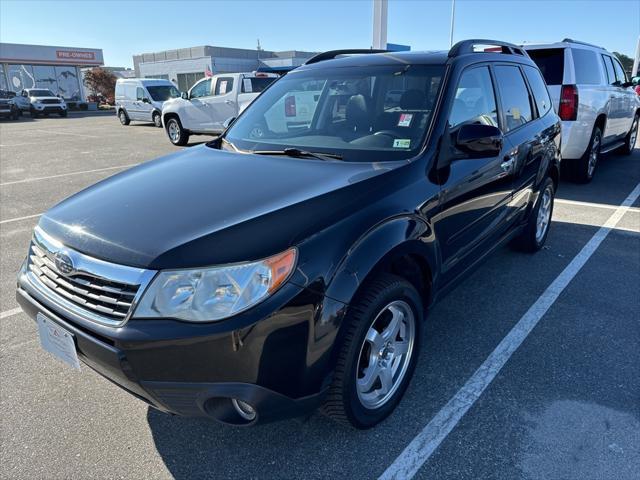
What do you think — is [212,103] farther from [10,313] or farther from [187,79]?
[187,79]

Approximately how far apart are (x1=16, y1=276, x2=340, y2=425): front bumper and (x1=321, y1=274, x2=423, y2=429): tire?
206 mm

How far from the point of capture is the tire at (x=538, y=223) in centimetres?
452

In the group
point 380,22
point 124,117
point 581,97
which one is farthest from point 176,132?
point 581,97

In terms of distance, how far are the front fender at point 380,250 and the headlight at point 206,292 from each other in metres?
0.30

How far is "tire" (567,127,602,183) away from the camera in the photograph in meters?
7.47

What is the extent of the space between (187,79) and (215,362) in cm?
5093

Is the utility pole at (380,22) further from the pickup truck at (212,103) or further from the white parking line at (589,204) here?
the white parking line at (589,204)

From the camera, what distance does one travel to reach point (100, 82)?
1832 inches

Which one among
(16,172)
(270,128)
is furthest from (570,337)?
(16,172)

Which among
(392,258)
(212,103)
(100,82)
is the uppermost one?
(100,82)

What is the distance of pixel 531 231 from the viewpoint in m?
4.59

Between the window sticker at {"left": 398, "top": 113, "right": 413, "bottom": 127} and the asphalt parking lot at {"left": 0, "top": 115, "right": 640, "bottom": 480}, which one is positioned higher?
the window sticker at {"left": 398, "top": 113, "right": 413, "bottom": 127}

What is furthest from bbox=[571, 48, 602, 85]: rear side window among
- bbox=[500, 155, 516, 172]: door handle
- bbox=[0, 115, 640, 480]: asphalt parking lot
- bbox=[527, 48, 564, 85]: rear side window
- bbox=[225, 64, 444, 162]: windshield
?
bbox=[225, 64, 444, 162]: windshield

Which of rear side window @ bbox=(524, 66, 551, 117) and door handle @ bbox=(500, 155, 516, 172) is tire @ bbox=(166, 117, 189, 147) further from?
door handle @ bbox=(500, 155, 516, 172)
